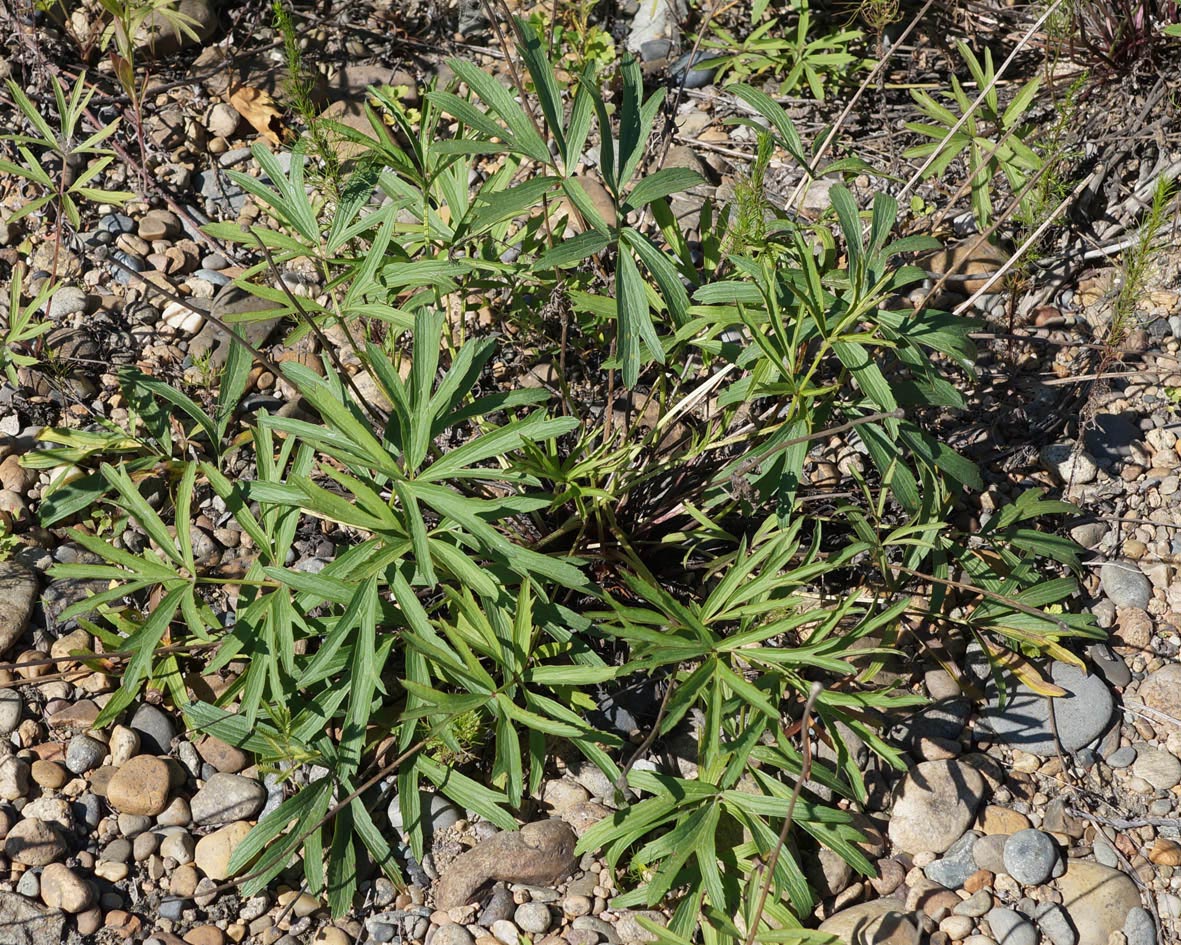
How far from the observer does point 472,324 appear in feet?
10.7

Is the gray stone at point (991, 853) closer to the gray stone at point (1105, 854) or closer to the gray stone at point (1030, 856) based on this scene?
the gray stone at point (1030, 856)

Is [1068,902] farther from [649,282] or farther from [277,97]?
[277,97]

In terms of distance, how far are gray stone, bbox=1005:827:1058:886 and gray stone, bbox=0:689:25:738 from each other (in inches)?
89.4

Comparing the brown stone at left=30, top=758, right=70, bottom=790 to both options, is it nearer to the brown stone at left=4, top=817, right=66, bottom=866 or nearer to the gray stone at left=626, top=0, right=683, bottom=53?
the brown stone at left=4, top=817, right=66, bottom=866

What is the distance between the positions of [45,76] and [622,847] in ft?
10.4

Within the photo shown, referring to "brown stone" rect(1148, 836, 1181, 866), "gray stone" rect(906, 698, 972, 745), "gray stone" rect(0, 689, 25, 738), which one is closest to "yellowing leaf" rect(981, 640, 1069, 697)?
"gray stone" rect(906, 698, 972, 745)

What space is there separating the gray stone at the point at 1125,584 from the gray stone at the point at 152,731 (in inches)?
93.0

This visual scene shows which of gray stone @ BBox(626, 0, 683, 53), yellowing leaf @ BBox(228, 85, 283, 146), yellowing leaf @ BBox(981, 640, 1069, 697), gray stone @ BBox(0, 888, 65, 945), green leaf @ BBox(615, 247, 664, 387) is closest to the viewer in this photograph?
green leaf @ BBox(615, 247, 664, 387)

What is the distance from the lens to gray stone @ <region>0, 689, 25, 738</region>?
2525 millimetres

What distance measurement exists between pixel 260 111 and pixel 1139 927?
3494 mm

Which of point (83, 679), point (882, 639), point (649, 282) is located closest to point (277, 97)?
point (649, 282)

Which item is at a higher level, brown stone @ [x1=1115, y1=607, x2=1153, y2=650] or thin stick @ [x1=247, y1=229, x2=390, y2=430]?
thin stick @ [x1=247, y1=229, x2=390, y2=430]

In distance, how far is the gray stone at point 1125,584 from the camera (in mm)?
2805

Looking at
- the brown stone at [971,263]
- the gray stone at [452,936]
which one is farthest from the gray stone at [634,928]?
the brown stone at [971,263]
